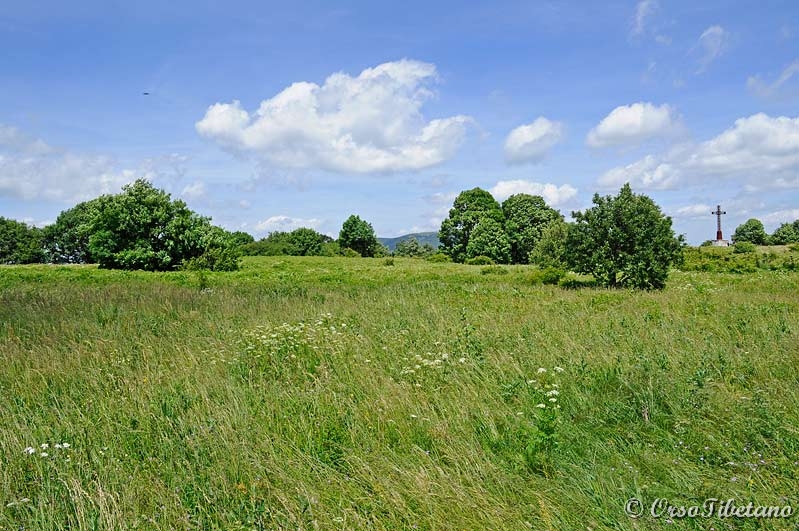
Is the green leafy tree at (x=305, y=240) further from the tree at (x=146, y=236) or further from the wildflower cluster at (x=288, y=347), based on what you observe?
the wildflower cluster at (x=288, y=347)


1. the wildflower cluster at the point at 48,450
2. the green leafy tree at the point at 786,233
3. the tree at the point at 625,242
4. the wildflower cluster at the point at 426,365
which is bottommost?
the wildflower cluster at the point at 48,450

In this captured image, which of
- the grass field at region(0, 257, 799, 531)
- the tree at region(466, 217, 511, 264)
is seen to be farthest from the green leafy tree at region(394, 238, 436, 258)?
the grass field at region(0, 257, 799, 531)

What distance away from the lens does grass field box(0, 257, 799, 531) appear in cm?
318

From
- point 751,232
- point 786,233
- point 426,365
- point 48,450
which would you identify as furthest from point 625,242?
point 751,232

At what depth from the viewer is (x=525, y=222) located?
57.7 meters

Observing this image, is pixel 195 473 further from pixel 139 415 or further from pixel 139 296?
pixel 139 296

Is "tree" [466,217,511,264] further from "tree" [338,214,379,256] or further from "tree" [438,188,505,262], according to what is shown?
"tree" [338,214,379,256]

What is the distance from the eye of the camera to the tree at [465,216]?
188 ft

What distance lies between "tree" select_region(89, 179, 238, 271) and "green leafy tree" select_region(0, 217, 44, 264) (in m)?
49.3

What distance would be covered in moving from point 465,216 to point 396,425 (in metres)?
54.1

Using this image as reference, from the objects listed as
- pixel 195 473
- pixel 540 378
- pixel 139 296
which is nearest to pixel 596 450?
pixel 540 378

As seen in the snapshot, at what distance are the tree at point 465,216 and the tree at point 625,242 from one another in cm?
3808

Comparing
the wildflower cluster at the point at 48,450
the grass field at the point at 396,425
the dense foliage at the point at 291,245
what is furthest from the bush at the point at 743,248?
the dense foliage at the point at 291,245

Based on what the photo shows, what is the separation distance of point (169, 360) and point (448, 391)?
12.8 feet
